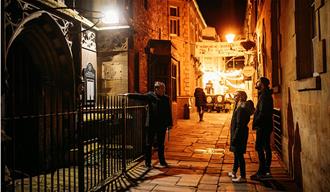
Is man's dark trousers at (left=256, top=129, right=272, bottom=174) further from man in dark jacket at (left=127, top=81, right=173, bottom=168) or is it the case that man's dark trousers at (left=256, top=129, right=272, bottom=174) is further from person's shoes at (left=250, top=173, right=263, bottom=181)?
man in dark jacket at (left=127, top=81, right=173, bottom=168)

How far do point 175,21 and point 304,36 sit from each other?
→ 57.4 ft

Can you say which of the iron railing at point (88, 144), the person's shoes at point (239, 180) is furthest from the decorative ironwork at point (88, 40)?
the person's shoes at point (239, 180)

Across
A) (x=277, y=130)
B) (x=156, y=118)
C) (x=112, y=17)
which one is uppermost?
(x=112, y=17)

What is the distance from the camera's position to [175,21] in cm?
2227

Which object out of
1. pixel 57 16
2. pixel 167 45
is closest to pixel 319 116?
pixel 57 16

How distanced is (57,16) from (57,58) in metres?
1.11

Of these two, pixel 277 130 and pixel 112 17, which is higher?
pixel 112 17

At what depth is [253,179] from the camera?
6332 millimetres

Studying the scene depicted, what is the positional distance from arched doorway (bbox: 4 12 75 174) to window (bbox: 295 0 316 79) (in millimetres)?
5205

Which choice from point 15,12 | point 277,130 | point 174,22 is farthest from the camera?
point 174,22

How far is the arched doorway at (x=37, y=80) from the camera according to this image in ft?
23.0

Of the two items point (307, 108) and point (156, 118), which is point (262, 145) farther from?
point (156, 118)

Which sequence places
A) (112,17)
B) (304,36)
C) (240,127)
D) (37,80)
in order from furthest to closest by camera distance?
(112,17) < (37,80) < (240,127) < (304,36)

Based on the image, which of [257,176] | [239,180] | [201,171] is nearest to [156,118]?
[201,171]
